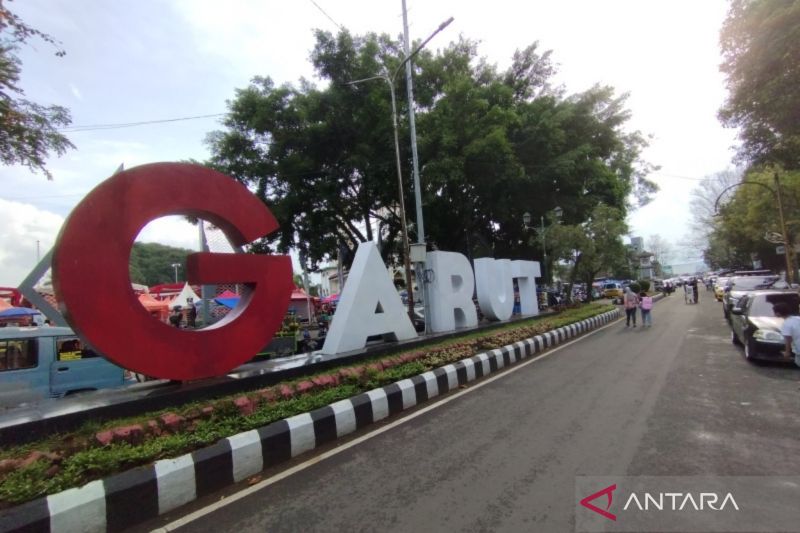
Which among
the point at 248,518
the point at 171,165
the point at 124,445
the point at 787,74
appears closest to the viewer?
the point at 248,518

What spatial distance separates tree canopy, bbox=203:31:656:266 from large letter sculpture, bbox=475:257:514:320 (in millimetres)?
4981

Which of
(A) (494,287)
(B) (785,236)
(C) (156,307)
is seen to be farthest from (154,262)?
(B) (785,236)

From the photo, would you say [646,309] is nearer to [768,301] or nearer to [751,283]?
[768,301]

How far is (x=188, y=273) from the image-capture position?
613 centimetres

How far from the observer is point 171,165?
6164 millimetres

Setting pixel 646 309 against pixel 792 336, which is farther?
pixel 646 309

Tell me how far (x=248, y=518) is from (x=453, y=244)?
2312cm

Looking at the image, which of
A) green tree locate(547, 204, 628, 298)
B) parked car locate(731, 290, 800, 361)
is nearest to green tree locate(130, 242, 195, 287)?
green tree locate(547, 204, 628, 298)

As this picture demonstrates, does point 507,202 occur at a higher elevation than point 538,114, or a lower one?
lower

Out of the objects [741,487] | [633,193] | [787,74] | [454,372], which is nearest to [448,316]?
[454,372]

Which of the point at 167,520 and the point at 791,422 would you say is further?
the point at 791,422

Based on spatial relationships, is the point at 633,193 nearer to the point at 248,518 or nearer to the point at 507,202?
the point at 507,202

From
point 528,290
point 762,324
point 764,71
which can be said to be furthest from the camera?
point 528,290

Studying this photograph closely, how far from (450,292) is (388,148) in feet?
30.3
